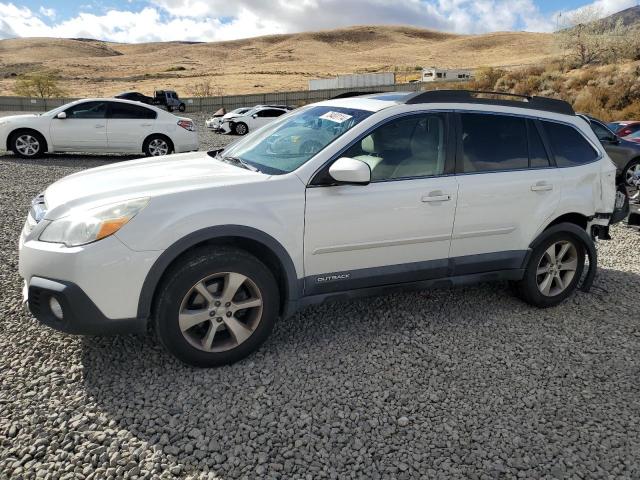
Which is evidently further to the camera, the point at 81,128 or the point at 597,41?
the point at 597,41

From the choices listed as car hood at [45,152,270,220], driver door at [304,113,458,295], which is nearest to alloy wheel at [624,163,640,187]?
driver door at [304,113,458,295]

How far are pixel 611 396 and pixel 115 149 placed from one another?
11.5m

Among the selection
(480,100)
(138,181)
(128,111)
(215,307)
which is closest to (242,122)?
(128,111)

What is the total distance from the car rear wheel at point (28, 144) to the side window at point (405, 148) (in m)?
10.8

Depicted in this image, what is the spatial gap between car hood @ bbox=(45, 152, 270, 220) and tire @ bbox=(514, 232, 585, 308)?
7.90 feet

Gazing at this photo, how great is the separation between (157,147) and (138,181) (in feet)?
31.6

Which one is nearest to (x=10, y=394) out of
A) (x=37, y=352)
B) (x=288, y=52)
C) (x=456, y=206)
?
(x=37, y=352)

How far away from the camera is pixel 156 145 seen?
12312mm

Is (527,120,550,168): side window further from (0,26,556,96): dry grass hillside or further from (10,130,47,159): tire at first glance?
(0,26,556,96): dry grass hillside

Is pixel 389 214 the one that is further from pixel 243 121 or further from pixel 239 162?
pixel 243 121

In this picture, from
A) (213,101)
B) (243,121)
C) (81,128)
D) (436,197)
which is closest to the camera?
(436,197)

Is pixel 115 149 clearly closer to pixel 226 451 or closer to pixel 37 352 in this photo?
pixel 37 352

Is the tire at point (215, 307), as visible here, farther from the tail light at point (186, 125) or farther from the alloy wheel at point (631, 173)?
the tail light at point (186, 125)

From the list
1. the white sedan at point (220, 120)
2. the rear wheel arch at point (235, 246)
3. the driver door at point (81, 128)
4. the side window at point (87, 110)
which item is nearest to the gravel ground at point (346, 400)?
the rear wheel arch at point (235, 246)
